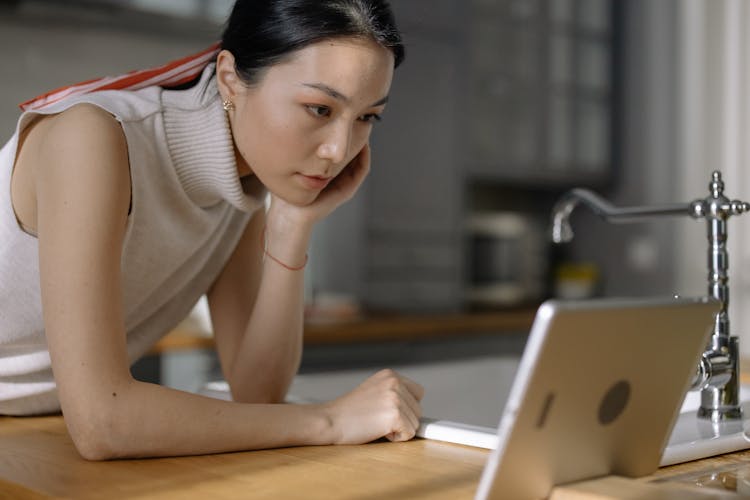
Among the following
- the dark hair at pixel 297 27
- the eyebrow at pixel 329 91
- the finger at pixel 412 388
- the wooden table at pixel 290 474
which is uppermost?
the dark hair at pixel 297 27

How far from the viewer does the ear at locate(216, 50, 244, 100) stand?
1303mm

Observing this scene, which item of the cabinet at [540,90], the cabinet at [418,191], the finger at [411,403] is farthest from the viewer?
the cabinet at [540,90]

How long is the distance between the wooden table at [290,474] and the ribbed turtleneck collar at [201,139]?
0.42 metres

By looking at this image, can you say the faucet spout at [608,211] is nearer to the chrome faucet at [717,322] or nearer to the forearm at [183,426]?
the chrome faucet at [717,322]

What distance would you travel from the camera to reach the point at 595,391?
0.80m

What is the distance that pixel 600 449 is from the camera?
2.83ft

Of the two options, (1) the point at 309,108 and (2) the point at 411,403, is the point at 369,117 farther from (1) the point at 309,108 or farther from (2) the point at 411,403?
(2) the point at 411,403

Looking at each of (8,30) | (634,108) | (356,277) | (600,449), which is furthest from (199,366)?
(634,108)

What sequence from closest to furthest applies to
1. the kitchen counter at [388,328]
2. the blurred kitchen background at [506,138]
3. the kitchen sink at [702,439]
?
1. the kitchen sink at [702,439]
2. the kitchen counter at [388,328]
3. the blurred kitchen background at [506,138]

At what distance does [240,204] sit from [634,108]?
4.07 m

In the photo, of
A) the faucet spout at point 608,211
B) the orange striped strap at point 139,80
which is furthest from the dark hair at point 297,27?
the faucet spout at point 608,211

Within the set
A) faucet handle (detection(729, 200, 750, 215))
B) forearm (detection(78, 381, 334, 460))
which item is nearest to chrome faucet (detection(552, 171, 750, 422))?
faucet handle (detection(729, 200, 750, 215))

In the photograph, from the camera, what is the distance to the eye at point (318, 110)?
3.95 ft

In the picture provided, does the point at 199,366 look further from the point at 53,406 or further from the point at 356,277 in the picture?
the point at 53,406
